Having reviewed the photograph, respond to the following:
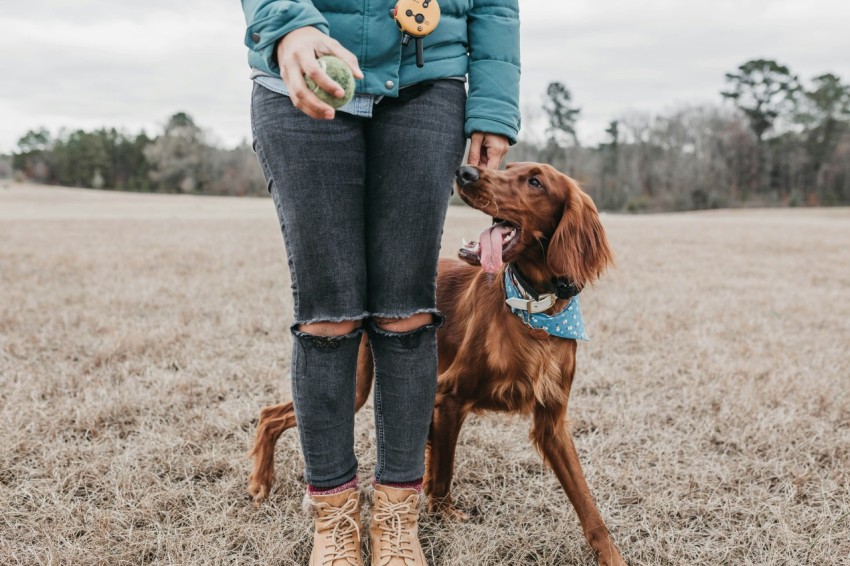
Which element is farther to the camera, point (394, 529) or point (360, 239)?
point (394, 529)

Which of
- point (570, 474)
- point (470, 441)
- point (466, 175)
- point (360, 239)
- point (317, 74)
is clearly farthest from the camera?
point (470, 441)

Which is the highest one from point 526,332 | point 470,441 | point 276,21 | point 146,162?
point 146,162

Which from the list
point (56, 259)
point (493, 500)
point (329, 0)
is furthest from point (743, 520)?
point (56, 259)

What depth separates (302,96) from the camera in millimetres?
1278

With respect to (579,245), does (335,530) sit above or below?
below

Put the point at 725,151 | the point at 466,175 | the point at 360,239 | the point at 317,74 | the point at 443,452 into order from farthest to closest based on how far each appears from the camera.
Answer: the point at 725,151, the point at 443,452, the point at 466,175, the point at 360,239, the point at 317,74

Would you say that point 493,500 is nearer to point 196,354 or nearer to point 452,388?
point 452,388

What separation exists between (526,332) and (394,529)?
28.0 inches

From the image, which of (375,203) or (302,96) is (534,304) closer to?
(375,203)

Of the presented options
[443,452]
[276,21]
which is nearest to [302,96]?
[276,21]

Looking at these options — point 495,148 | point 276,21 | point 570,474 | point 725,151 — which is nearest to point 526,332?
point 570,474

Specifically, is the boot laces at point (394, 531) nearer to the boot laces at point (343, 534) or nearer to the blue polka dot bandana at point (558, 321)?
the boot laces at point (343, 534)

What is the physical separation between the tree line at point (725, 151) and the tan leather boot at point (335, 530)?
35.9m

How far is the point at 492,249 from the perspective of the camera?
6.59 feet
